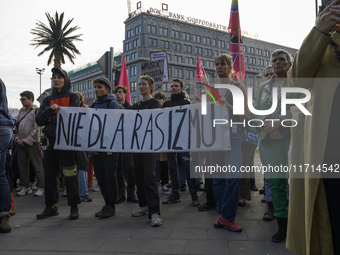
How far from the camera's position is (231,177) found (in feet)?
12.4

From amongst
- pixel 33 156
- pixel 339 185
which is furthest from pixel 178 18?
pixel 339 185

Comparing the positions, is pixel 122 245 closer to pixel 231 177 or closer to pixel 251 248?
pixel 251 248

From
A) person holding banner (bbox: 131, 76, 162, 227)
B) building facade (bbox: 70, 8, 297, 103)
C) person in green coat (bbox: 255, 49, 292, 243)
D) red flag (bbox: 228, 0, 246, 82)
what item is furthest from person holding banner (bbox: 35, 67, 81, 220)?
building facade (bbox: 70, 8, 297, 103)

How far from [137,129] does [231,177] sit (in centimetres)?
164

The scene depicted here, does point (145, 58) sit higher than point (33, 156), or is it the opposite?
point (145, 58)

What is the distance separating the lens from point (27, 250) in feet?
10.6

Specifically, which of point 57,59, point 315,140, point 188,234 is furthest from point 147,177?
point 57,59

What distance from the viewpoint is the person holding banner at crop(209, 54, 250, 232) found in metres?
3.79

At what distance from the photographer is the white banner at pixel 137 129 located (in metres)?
4.28

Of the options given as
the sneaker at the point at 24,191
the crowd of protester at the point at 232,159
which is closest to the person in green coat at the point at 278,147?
the crowd of protester at the point at 232,159

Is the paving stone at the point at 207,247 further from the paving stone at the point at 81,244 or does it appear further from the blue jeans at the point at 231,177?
the paving stone at the point at 81,244

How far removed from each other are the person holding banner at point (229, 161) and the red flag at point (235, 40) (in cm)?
389

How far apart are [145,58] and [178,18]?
52.0 ft

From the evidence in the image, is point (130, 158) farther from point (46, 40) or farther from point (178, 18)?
point (178, 18)
